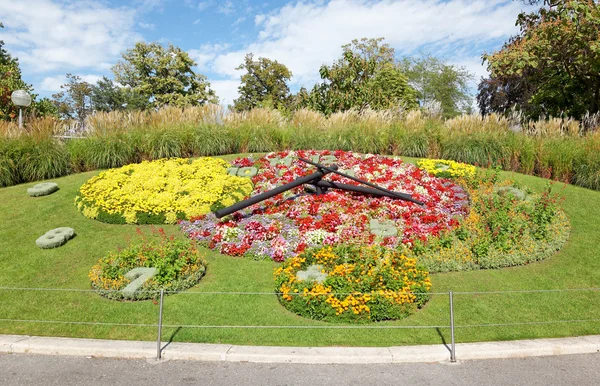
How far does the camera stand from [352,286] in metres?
6.34

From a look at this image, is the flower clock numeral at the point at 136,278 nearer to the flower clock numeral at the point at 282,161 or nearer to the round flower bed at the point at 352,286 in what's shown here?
the round flower bed at the point at 352,286

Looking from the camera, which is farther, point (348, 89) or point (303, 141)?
point (348, 89)

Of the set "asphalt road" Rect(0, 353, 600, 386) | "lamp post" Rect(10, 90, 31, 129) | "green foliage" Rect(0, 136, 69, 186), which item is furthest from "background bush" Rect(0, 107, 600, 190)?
"asphalt road" Rect(0, 353, 600, 386)

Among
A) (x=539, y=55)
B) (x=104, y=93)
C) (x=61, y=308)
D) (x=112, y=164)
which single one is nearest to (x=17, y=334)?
(x=61, y=308)

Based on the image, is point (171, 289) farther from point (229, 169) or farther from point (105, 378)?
point (229, 169)

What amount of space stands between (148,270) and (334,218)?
13.9ft

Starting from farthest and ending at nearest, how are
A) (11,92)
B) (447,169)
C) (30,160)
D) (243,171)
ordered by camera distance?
1. (11,92)
2. (30,160)
3. (243,171)
4. (447,169)

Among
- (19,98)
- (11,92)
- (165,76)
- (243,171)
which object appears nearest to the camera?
(243,171)

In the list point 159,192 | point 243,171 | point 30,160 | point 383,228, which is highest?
point 30,160

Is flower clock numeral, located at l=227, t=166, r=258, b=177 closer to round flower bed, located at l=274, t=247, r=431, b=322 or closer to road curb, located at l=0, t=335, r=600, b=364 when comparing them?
round flower bed, located at l=274, t=247, r=431, b=322

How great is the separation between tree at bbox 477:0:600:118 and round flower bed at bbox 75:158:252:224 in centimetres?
1441

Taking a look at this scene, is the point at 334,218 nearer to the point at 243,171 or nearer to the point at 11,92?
the point at 243,171

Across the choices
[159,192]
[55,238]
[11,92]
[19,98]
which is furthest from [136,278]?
[11,92]

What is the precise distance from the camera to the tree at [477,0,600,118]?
16.8 meters
